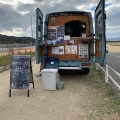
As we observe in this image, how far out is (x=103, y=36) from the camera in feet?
28.8

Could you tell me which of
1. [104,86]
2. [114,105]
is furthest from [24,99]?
[104,86]

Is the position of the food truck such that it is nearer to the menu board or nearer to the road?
the menu board

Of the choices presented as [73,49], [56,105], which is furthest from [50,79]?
[73,49]

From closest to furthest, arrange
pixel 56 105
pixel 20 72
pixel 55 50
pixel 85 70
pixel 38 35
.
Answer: pixel 56 105 → pixel 20 72 → pixel 38 35 → pixel 55 50 → pixel 85 70

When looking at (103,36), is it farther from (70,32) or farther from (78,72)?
(78,72)

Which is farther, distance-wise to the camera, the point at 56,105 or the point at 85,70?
the point at 85,70

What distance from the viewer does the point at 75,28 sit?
1126cm

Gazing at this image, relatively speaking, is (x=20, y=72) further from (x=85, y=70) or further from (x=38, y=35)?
(x=85, y=70)

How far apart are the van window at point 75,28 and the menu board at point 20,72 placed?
3.74 metres

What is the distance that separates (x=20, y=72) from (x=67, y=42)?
3155mm

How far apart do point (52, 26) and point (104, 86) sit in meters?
3.40

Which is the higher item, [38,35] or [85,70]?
[38,35]

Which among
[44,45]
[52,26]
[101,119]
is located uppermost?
[52,26]

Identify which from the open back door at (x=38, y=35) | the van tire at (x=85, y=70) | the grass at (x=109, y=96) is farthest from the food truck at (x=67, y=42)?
the grass at (x=109, y=96)
